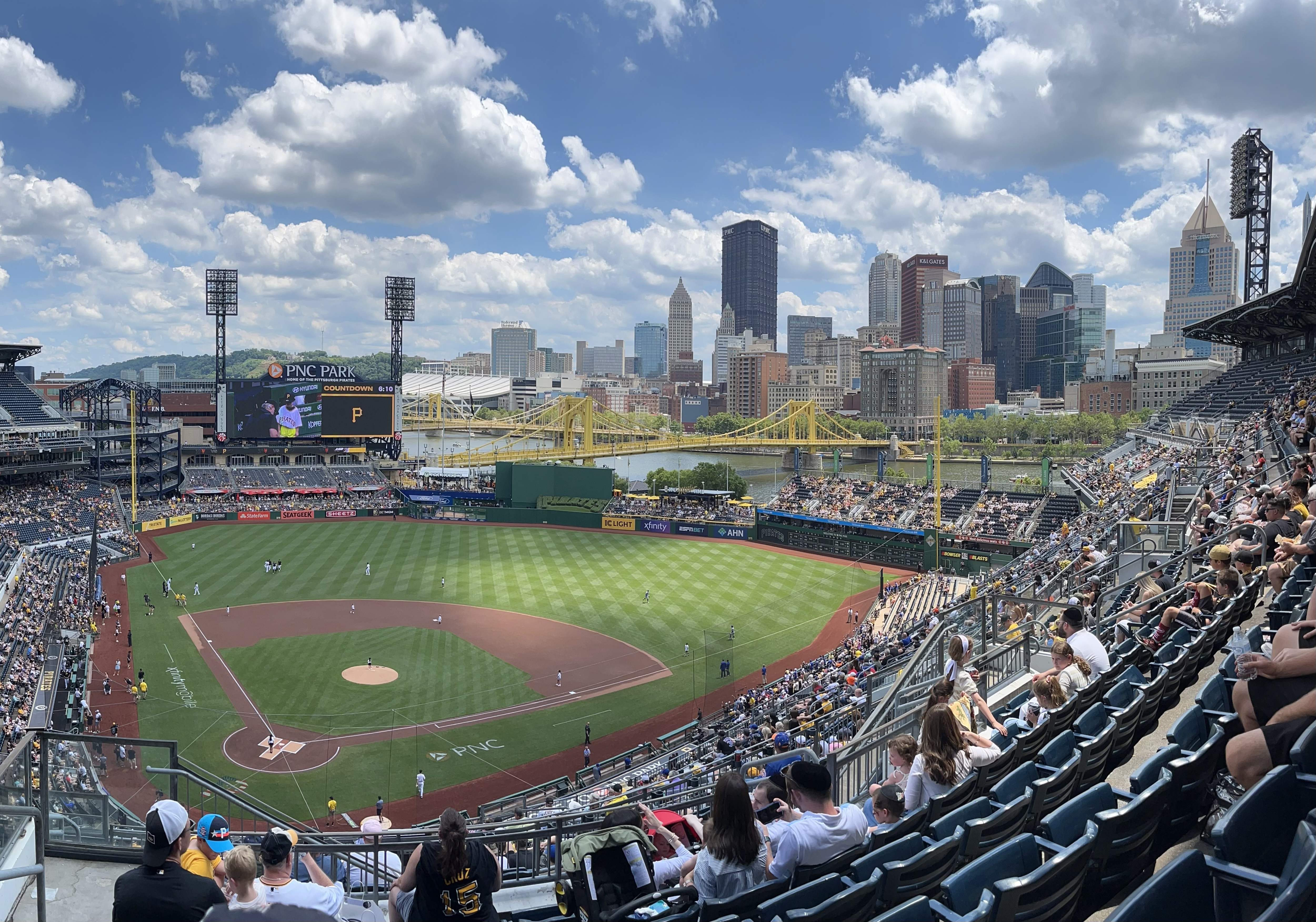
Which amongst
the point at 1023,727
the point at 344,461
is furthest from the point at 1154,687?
the point at 344,461

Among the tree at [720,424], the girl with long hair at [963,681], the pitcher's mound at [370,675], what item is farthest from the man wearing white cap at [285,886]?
the tree at [720,424]

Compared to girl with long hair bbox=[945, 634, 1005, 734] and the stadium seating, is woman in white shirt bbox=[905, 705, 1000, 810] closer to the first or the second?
girl with long hair bbox=[945, 634, 1005, 734]

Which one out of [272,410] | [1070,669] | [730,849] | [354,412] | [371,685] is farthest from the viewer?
[354,412]

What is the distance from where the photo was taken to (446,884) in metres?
4.61

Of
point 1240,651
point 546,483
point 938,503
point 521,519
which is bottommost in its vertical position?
point 521,519

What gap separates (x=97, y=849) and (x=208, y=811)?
15.7 feet

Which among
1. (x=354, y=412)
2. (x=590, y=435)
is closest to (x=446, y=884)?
(x=354, y=412)

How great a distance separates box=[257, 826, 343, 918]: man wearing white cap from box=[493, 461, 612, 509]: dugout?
5161 cm

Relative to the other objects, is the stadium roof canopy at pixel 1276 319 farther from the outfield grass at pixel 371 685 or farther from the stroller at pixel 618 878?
the outfield grass at pixel 371 685

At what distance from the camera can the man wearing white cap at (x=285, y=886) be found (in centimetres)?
424

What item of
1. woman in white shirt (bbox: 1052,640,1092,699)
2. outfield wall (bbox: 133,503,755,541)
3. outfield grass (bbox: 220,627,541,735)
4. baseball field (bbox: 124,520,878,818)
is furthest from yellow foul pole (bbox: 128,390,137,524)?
woman in white shirt (bbox: 1052,640,1092,699)

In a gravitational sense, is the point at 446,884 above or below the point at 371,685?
above

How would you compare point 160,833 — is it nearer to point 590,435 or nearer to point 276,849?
point 276,849

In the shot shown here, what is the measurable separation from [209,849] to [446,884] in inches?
67.3
